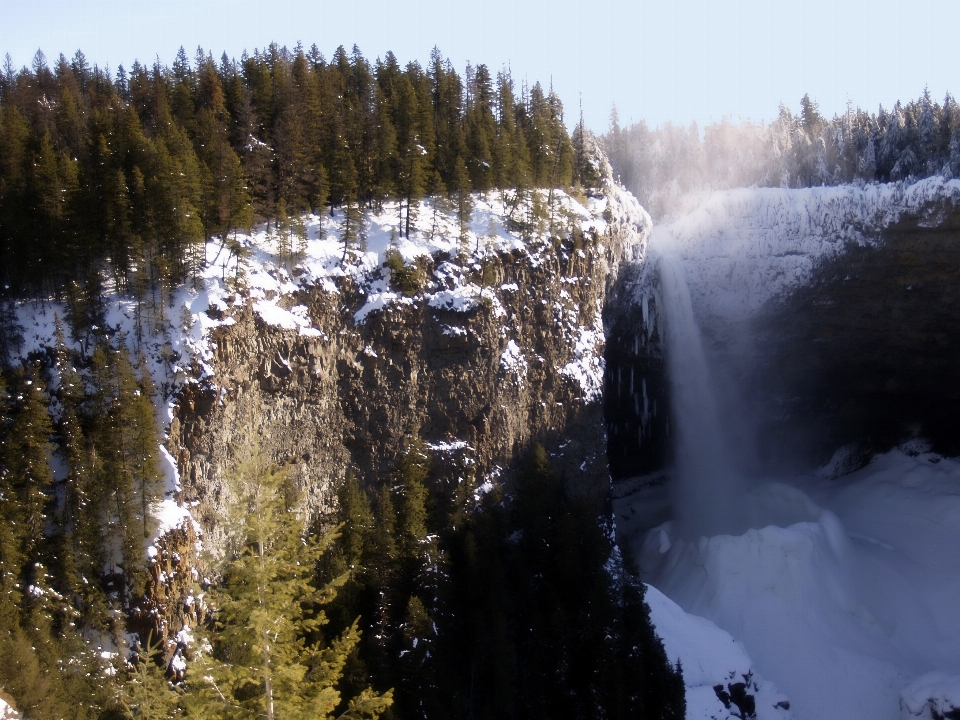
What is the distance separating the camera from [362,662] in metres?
20.6

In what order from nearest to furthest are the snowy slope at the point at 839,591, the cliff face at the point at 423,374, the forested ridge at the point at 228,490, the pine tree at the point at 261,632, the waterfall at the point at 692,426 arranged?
the pine tree at the point at 261,632 < the forested ridge at the point at 228,490 < the cliff face at the point at 423,374 < the snowy slope at the point at 839,591 < the waterfall at the point at 692,426

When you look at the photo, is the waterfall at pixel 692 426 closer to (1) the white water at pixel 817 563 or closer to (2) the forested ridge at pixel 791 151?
(1) the white water at pixel 817 563

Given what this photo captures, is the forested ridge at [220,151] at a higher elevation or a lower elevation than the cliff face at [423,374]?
higher

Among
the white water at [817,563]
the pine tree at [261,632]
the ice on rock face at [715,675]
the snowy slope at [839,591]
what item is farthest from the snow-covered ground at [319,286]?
the pine tree at [261,632]

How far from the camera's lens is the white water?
27766mm

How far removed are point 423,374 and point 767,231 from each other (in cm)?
2080

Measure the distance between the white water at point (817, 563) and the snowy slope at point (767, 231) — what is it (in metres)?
1.15

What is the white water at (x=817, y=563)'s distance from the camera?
27766 mm

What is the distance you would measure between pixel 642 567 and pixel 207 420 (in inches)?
891

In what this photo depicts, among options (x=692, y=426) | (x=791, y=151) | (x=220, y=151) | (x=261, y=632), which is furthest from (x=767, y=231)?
(x=261, y=632)

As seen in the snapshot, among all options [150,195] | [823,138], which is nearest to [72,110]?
[150,195]

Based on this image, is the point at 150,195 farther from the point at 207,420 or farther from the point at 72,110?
the point at 72,110

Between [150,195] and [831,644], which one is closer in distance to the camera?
[150,195]

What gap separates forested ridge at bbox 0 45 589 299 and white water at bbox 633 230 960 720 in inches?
478
